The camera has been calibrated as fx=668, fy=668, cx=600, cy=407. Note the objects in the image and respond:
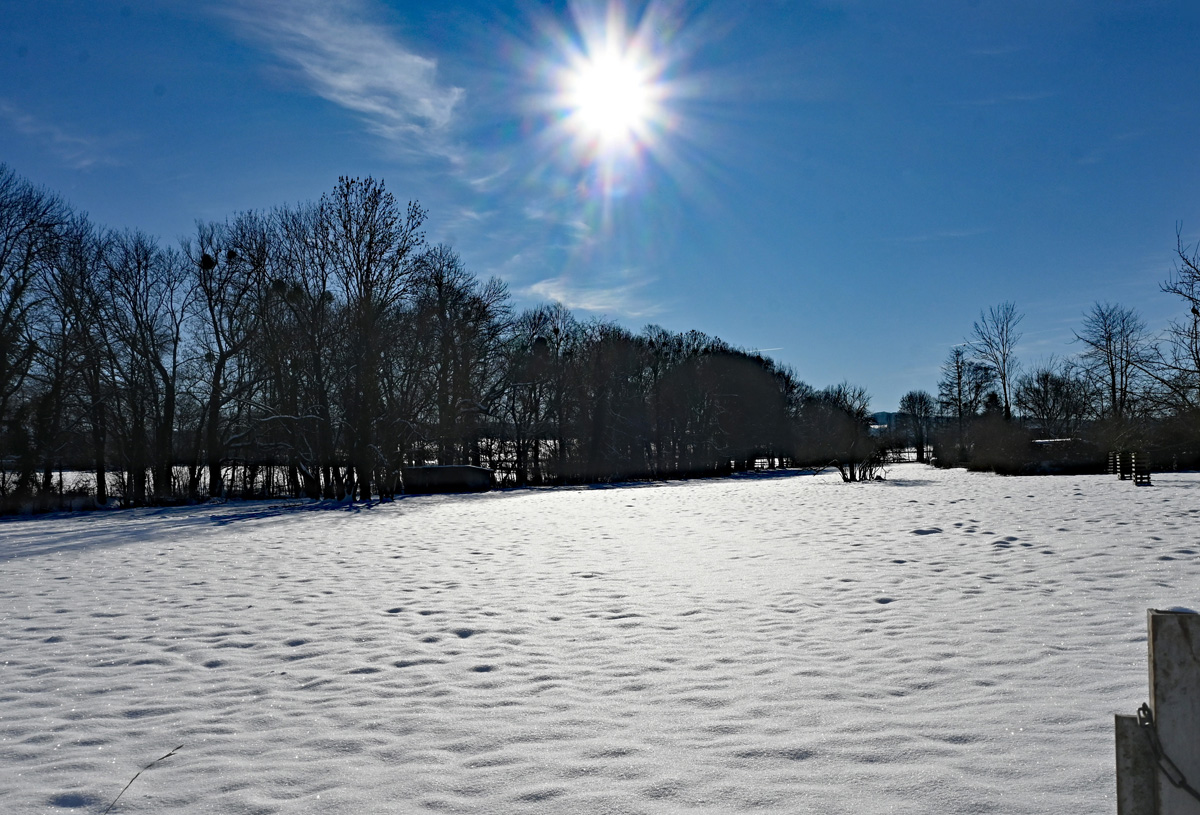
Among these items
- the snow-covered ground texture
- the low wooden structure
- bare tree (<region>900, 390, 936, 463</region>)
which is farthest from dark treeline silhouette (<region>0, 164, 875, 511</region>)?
bare tree (<region>900, 390, 936, 463</region>)

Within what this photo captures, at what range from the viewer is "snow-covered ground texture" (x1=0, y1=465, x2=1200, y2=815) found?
2.93 m

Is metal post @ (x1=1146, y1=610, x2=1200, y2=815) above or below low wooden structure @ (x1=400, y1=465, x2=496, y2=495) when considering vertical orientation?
above

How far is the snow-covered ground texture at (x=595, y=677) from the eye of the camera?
9.61ft

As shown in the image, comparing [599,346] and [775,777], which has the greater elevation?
[599,346]

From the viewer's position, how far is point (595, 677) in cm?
441

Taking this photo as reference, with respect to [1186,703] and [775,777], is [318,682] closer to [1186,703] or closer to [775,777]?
[775,777]

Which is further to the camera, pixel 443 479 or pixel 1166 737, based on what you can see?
pixel 443 479

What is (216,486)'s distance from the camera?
28.3 meters

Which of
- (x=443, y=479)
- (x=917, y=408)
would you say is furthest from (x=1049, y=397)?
(x=443, y=479)

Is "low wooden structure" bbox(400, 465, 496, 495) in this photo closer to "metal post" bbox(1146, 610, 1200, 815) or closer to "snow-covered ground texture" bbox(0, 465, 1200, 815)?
"snow-covered ground texture" bbox(0, 465, 1200, 815)

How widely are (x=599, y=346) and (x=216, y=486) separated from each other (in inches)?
1201


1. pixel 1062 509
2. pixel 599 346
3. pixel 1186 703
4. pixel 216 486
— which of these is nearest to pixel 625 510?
pixel 1062 509

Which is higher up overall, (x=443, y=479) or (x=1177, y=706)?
(x=1177, y=706)

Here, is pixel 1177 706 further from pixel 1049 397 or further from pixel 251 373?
pixel 1049 397
